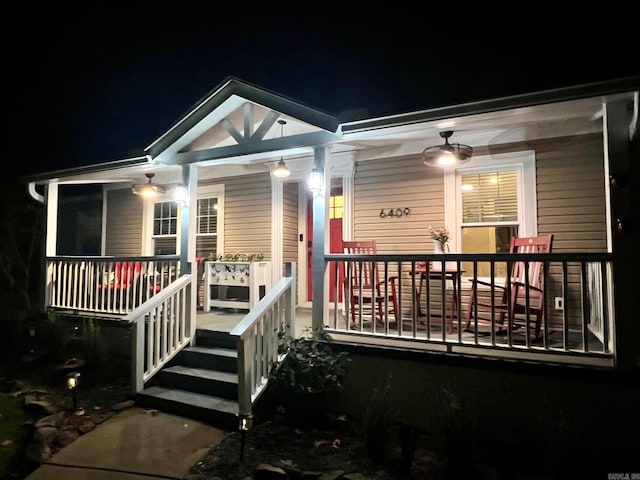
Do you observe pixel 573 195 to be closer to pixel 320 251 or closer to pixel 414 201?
pixel 414 201

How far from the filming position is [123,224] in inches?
313

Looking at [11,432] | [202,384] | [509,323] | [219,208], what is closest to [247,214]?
A: [219,208]

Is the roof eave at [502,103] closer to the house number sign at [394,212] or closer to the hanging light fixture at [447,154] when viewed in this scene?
the hanging light fixture at [447,154]

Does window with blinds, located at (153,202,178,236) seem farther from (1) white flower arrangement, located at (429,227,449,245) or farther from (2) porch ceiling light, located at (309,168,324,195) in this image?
(1) white flower arrangement, located at (429,227,449,245)

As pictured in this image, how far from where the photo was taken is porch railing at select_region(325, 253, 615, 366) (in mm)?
2967

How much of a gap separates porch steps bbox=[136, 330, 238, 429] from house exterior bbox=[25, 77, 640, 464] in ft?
0.94

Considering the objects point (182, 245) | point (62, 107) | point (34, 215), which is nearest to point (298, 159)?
point (182, 245)

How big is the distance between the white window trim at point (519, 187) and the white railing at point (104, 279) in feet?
12.0

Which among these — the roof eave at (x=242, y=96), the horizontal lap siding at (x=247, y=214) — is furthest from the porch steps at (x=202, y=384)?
the roof eave at (x=242, y=96)

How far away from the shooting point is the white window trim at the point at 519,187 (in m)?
4.59

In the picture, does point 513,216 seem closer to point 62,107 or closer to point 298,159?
point 298,159

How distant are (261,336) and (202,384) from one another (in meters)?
0.90

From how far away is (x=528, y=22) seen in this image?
5699 millimetres

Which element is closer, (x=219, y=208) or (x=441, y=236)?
(x=441, y=236)
